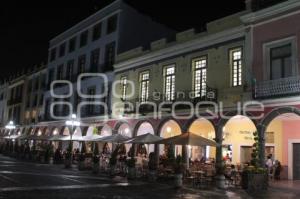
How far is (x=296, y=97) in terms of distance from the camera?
16.2 metres

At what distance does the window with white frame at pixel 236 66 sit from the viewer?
19578 millimetres

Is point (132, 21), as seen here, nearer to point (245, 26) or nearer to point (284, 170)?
point (245, 26)

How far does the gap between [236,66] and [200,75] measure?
100 inches

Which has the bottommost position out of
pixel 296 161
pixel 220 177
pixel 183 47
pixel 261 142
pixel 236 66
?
pixel 220 177

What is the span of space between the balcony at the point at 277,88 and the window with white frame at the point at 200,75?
4.02 m

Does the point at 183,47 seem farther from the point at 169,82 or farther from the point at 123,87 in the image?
the point at 123,87

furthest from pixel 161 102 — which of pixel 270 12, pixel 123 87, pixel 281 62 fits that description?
pixel 270 12

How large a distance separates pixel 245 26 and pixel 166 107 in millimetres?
6935

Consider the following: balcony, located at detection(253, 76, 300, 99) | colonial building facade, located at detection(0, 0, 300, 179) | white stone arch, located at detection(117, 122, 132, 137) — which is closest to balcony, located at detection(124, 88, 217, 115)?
colonial building facade, located at detection(0, 0, 300, 179)

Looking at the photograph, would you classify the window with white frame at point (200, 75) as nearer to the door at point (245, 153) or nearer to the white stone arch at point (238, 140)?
the white stone arch at point (238, 140)

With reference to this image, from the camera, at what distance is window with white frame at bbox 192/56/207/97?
21362 mm

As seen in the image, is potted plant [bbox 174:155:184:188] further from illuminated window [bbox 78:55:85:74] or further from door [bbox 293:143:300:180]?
illuminated window [bbox 78:55:85:74]

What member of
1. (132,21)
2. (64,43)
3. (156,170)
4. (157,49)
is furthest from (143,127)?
(64,43)

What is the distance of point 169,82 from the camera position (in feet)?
78.1
